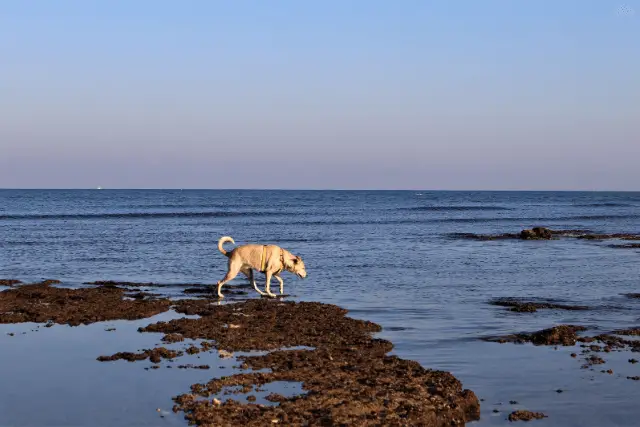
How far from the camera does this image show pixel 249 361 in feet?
37.6

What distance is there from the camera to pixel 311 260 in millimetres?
29719

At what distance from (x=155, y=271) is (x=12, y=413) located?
16.7 m

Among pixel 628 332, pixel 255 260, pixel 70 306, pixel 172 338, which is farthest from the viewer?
pixel 255 260

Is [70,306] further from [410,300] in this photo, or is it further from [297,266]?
[410,300]

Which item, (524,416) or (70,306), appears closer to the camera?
(524,416)

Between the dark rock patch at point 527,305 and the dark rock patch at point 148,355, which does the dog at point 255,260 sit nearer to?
the dark rock patch at point 527,305

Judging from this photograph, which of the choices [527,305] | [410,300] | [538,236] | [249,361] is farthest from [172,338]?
[538,236]

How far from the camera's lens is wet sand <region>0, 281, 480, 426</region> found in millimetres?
8984

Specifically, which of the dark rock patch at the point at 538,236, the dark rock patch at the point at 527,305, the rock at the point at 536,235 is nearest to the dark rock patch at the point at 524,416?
the dark rock patch at the point at 527,305

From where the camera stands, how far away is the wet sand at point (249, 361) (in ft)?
29.5

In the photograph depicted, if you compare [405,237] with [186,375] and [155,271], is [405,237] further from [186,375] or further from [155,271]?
[186,375]

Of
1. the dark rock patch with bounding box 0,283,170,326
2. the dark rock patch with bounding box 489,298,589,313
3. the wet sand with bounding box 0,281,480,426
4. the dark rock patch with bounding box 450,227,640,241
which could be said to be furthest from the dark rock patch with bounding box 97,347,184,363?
the dark rock patch with bounding box 450,227,640,241

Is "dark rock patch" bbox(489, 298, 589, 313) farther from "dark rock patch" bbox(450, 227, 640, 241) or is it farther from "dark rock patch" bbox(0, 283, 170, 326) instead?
"dark rock patch" bbox(450, 227, 640, 241)

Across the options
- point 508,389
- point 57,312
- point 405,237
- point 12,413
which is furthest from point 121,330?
point 405,237
